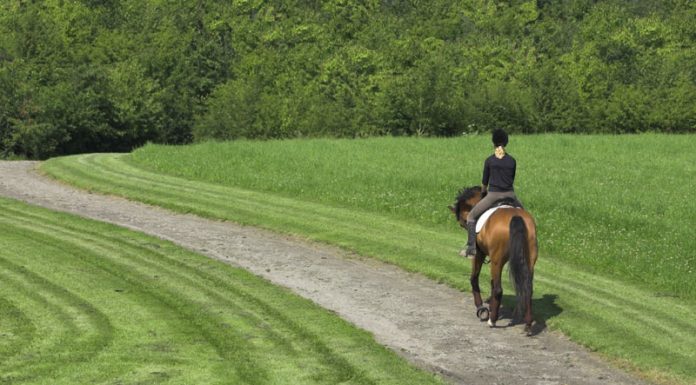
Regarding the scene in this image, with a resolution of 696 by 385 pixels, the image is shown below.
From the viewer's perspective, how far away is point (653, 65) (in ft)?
400

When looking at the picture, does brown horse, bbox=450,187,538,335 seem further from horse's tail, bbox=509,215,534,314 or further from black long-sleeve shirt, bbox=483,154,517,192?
black long-sleeve shirt, bbox=483,154,517,192

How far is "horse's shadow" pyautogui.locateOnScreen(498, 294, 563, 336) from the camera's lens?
60.5ft

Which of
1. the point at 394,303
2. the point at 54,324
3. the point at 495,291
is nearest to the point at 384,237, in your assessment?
the point at 394,303

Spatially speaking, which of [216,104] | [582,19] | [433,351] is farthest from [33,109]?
[582,19]

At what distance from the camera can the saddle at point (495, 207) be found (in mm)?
18422

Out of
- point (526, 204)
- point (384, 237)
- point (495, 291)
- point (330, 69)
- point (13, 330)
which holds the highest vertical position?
point (330, 69)

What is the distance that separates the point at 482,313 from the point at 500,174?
2.59 metres

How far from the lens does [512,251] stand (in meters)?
17.2

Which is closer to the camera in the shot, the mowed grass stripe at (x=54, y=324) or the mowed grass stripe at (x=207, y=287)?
the mowed grass stripe at (x=54, y=324)

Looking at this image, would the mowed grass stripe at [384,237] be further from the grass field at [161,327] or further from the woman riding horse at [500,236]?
the grass field at [161,327]

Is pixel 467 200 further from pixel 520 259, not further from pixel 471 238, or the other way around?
pixel 520 259

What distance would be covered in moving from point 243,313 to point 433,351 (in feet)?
13.0

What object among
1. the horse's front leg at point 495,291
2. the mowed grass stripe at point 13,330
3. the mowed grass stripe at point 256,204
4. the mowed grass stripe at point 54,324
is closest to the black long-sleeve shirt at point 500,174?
the horse's front leg at point 495,291

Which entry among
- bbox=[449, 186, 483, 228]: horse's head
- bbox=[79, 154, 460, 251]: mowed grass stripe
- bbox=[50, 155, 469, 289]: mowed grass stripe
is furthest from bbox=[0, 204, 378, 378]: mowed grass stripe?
bbox=[79, 154, 460, 251]: mowed grass stripe
